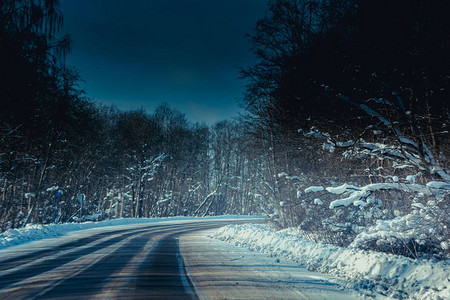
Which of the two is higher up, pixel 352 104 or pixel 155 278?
pixel 352 104

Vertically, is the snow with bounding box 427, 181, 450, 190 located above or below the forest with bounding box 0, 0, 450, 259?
below

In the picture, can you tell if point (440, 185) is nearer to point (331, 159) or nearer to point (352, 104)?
point (352, 104)

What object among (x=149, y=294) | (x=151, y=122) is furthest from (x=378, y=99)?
(x=151, y=122)

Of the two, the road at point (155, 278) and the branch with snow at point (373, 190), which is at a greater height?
the branch with snow at point (373, 190)

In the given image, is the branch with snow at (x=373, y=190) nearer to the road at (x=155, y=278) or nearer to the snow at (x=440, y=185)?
the snow at (x=440, y=185)

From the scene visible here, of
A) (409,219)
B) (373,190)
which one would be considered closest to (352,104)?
(373,190)

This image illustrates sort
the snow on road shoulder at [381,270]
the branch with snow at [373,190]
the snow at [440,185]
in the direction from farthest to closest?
1. the branch with snow at [373,190]
2. the snow at [440,185]
3. the snow on road shoulder at [381,270]

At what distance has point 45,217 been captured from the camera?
75.9 ft

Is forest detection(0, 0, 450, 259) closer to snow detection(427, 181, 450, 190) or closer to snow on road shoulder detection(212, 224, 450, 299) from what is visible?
snow detection(427, 181, 450, 190)

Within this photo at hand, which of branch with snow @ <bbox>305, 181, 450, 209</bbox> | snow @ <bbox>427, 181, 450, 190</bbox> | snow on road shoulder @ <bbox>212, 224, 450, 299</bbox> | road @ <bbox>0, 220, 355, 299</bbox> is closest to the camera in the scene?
snow on road shoulder @ <bbox>212, 224, 450, 299</bbox>

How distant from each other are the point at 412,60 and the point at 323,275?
4677mm

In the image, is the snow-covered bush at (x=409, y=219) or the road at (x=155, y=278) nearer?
the road at (x=155, y=278)

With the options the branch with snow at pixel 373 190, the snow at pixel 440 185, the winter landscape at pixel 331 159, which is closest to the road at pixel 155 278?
the winter landscape at pixel 331 159

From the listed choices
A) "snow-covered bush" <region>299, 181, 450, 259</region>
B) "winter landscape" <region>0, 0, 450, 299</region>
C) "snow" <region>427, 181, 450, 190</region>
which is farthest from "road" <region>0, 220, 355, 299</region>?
"snow" <region>427, 181, 450, 190</region>
